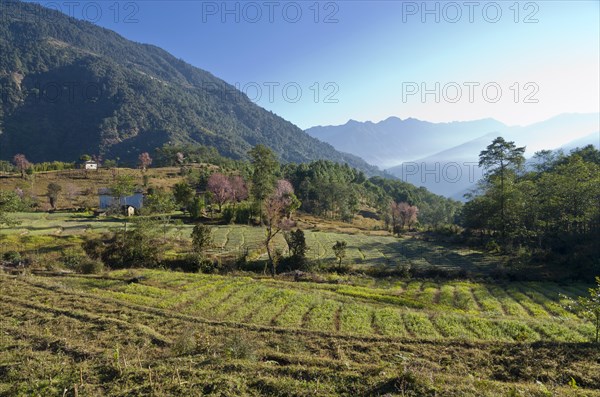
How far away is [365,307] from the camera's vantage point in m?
21.6

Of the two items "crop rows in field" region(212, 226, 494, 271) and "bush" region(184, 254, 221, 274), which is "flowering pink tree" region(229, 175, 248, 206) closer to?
"crop rows in field" region(212, 226, 494, 271)

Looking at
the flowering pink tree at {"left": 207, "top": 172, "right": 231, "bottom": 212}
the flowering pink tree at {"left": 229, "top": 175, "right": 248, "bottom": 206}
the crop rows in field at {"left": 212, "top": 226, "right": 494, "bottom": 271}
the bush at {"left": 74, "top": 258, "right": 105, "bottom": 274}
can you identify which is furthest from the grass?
the flowering pink tree at {"left": 229, "top": 175, "right": 248, "bottom": 206}

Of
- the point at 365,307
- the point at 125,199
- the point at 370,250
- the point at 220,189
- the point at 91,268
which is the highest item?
the point at 220,189

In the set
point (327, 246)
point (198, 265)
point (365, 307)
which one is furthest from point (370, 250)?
point (365, 307)

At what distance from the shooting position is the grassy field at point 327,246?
42.0 m

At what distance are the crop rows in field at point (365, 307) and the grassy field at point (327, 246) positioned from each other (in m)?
11.8

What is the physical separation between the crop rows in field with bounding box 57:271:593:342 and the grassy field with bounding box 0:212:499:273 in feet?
38.6

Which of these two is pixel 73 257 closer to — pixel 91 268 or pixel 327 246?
pixel 91 268

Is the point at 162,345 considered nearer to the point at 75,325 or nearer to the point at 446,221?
the point at 75,325

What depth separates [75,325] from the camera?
15.3 meters

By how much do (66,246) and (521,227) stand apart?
6636cm

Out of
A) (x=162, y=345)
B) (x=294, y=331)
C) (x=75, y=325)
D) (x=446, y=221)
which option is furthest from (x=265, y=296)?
(x=446, y=221)

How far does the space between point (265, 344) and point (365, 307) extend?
9496 mm

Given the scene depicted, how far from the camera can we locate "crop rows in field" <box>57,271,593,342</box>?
57.8ft
